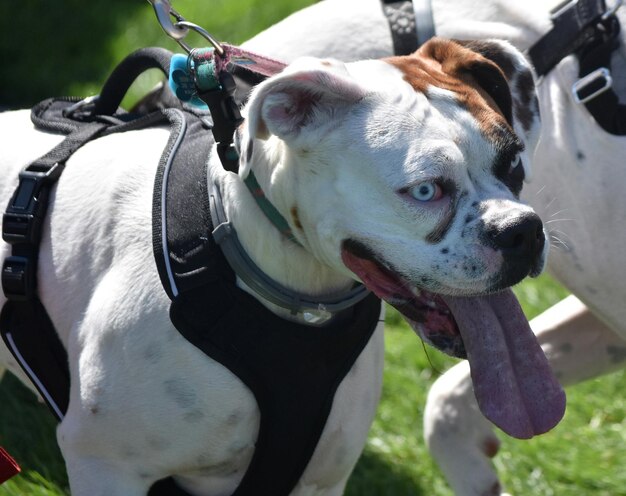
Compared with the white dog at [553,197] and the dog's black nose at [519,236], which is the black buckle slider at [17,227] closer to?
the white dog at [553,197]

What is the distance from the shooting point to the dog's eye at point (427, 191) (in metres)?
2.36

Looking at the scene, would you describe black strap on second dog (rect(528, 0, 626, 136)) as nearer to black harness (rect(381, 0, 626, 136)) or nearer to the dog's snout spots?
black harness (rect(381, 0, 626, 136))

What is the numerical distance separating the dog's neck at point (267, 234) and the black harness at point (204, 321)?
62 millimetres

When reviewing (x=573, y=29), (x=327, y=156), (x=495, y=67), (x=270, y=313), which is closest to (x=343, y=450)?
(x=270, y=313)

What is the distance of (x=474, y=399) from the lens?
3.62 metres

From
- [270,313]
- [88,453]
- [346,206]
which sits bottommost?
[88,453]

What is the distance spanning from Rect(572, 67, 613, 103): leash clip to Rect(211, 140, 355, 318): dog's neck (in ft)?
2.92

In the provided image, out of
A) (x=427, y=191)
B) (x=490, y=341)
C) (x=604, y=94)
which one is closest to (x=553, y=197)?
(x=604, y=94)

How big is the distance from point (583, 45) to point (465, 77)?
58 centimetres

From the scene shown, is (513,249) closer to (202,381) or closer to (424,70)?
(424,70)

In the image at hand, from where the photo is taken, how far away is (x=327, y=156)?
2434 millimetres

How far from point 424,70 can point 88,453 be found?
3.95ft

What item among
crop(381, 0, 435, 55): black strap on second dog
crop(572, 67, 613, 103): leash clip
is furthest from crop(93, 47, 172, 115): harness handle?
crop(572, 67, 613, 103): leash clip

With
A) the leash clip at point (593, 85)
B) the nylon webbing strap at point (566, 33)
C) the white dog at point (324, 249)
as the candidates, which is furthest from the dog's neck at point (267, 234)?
the nylon webbing strap at point (566, 33)
